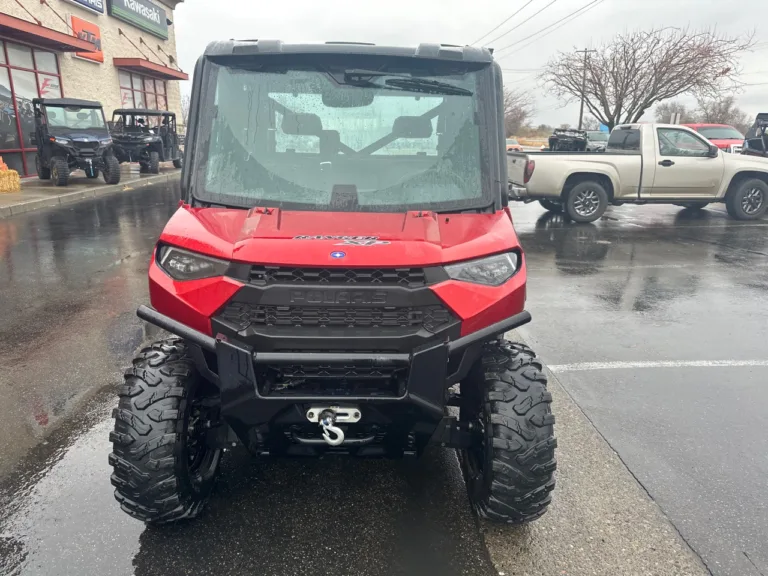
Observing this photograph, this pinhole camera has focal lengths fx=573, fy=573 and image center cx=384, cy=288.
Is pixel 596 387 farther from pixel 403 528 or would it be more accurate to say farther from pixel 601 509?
pixel 403 528

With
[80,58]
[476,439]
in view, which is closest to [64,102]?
[80,58]

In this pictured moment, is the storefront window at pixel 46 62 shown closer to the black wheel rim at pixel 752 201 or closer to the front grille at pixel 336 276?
the black wheel rim at pixel 752 201

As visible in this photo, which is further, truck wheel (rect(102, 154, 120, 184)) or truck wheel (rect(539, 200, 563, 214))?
truck wheel (rect(102, 154, 120, 184))

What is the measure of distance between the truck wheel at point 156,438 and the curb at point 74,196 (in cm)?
1124

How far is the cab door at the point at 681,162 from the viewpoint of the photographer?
11359 millimetres

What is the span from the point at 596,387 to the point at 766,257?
21.4 ft

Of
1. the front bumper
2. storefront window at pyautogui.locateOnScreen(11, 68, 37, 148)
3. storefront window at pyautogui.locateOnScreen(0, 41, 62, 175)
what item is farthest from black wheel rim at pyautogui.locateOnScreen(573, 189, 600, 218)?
storefront window at pyautogui.locateOnScreen(11, 68, 37, 148)

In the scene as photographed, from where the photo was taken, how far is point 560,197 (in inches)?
451

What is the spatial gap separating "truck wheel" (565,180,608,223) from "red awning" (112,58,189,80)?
2101cm

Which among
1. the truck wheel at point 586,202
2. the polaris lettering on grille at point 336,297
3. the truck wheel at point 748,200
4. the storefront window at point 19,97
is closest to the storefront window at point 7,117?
the storefront window at point 19,97

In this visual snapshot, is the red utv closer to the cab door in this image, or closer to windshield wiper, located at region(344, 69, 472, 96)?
windshield wiper, located at region(344, 69, 472, 96)

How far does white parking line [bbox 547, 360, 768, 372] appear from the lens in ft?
15.1

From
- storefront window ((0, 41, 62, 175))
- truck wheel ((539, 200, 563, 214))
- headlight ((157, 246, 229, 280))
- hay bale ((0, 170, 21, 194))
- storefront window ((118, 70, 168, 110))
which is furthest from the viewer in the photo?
storefront window ((118, 70, 168, 110))

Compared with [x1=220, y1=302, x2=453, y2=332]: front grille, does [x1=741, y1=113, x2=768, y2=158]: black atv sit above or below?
above
